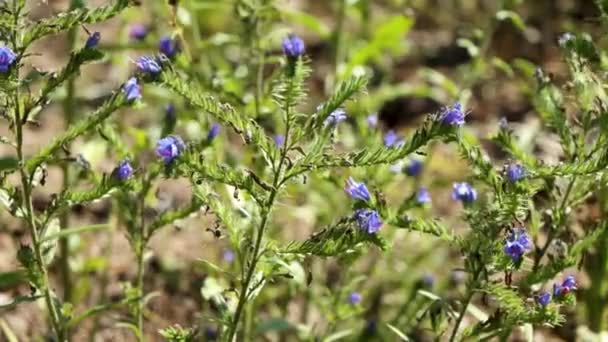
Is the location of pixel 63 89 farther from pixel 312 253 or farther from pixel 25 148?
pixel 312 253

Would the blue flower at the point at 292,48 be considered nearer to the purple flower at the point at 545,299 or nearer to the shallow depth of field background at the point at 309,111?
the shallow depth of field background at the point at 309,111

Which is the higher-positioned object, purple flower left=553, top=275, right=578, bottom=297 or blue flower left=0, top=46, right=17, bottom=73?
blue flower left=0, top=46, right=17, bottom=73

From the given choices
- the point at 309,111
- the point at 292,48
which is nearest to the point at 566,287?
the point at 292,48

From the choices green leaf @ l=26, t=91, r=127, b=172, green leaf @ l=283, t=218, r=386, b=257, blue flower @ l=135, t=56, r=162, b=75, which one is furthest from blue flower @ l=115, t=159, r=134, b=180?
green leaf @ l=283, t=218, r=386, b=257

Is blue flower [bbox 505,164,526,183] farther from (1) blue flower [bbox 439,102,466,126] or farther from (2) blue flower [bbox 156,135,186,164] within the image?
(2) blue flower [bbox 156,135,186,164]

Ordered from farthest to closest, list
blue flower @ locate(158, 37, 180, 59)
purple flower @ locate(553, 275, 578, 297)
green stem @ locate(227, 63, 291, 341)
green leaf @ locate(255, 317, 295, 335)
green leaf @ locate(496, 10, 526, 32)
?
green leaf @ locate(496, 10, 526, 32) < green leaf @ locate(255, 317, 295, 335) < blue flower @ locate(158, 37, 180, 59) < purple flower @ locate(553, 275, 578, 297) < green stem @ locate(227, 63, 291, 341)

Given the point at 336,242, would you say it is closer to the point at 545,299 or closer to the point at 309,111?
the point at 545,299

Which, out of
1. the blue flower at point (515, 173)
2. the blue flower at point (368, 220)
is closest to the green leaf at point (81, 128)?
the blue flower at point (368, 220)

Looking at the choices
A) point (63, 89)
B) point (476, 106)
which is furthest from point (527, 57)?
point (63, 89)

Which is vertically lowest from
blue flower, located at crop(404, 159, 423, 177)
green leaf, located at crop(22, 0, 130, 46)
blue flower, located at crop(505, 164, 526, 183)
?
blue flower, located at crop(404, 159, 423, 177)
